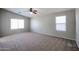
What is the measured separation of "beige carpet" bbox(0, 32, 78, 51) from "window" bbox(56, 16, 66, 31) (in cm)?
31

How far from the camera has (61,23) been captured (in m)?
2.03

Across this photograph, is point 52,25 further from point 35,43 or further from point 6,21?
point 6,21

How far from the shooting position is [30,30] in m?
2.21

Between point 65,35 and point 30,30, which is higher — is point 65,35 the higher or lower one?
the lower one

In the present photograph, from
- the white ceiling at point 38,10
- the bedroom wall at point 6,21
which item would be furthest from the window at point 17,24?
the white ceiling at point 38,10

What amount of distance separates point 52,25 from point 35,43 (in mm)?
734

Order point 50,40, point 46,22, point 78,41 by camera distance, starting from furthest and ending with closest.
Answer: point 46,22
point 50,40
point 78,41

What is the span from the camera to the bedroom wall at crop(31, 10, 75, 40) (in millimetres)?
1890

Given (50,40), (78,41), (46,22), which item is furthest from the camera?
(46,22)
